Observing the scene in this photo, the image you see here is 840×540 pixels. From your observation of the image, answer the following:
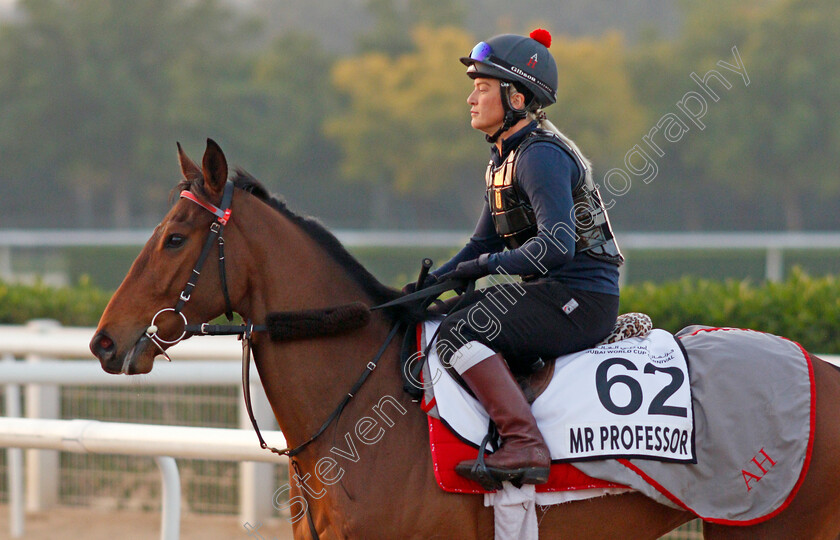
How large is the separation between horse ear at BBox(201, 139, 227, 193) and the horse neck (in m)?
0.16

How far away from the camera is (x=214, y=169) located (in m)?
2.96

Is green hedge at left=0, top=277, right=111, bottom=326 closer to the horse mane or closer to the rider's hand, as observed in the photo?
the horse mane

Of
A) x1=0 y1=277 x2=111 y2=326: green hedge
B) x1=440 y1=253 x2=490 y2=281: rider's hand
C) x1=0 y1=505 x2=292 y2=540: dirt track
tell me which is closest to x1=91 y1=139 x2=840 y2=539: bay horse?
x1=440 y1=253 x2=490 y2=281: rider's hand

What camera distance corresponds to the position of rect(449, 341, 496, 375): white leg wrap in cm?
294

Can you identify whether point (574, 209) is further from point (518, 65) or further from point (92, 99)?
point (92, 99)

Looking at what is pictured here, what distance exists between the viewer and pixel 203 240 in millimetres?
2965

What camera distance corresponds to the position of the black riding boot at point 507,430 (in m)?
2.83

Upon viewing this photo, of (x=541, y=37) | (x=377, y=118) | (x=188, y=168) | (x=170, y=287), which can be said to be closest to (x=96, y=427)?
(x=170, y=287)

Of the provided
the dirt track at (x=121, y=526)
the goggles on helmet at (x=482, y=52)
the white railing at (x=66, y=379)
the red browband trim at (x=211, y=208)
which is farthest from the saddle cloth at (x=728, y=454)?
the dirt track at (x=121, y=526)

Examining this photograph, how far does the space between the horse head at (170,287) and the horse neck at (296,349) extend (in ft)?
0.33

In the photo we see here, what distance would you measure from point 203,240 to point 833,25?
43.7 metres

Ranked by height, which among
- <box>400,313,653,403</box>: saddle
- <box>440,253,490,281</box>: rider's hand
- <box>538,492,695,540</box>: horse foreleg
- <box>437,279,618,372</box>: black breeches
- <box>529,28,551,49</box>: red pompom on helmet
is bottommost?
<box>538,492,695,540</box>: horse foreleg

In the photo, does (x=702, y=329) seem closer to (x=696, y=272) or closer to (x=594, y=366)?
(x=594, y=366)

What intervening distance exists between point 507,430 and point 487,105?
3.78ft
